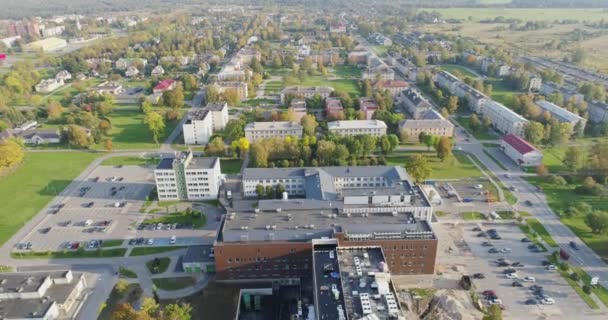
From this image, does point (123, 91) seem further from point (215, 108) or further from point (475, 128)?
point (475, 128)

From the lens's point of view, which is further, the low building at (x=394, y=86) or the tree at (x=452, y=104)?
the low building at (x=394, y=86)

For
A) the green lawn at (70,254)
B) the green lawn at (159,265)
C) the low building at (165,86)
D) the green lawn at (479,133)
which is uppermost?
the low building at (165,86)

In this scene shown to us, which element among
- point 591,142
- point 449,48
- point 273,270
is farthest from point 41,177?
point 449,48

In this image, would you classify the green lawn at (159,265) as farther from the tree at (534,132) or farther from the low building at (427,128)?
the tree at (534,132)

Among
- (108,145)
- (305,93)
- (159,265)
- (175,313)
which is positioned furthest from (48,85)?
(175,313)

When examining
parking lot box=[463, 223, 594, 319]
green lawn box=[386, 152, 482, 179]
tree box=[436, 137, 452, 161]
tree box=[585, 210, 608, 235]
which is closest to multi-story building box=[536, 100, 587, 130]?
green lawn box=[386, 152, 482, 179]

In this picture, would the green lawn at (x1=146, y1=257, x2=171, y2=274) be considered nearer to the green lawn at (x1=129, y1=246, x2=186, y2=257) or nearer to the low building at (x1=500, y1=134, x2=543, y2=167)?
the green lawn at (x1=129, y1=246, x2=186, y2=257)

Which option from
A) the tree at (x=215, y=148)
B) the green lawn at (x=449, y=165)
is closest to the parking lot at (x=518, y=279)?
the green lawn at (x=449, y=165)
